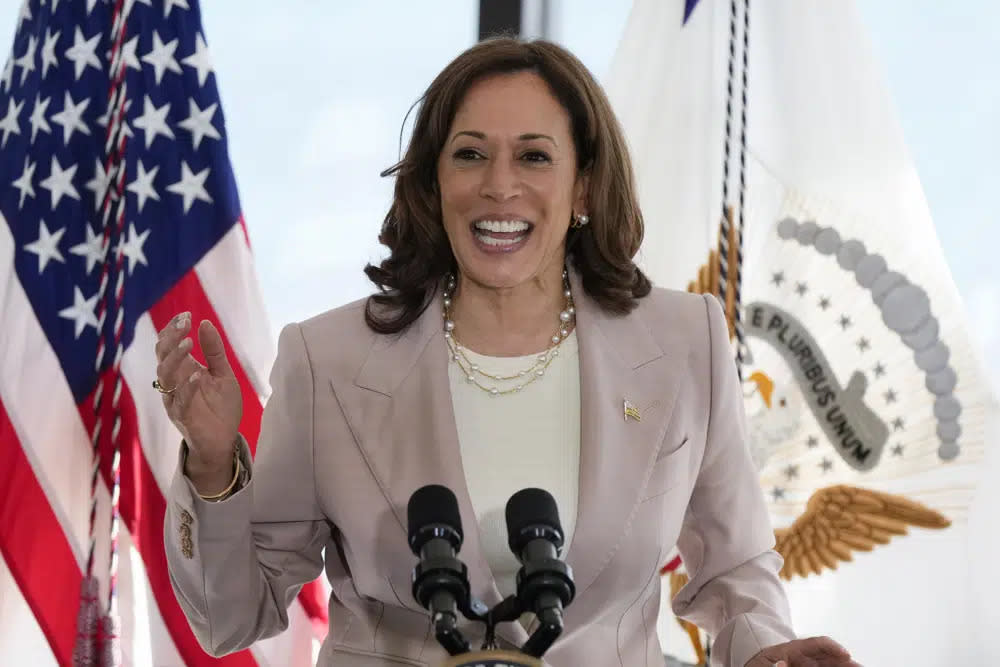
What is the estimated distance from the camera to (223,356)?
1.43 m

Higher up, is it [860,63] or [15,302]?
[860,63]

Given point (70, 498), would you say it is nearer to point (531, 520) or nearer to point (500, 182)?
point (500, 182)

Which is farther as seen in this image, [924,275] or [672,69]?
[672,69]

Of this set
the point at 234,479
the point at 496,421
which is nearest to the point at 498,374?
the point at 496,421

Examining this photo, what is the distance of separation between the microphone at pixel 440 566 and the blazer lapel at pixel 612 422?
20.0 inches

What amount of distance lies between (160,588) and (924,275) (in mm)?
1597

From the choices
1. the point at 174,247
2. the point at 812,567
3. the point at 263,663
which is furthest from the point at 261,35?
the point at 812,567

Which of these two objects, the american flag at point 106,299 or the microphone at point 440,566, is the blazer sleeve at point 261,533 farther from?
the american flag at point 106,299

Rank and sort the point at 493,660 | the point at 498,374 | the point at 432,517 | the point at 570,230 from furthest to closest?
the point at 570,230, the point at 498,374, the point at 432,517, the point at 493,660

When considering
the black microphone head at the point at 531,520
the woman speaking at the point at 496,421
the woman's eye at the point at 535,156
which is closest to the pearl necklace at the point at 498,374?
the woman speaking at the point at 496,421

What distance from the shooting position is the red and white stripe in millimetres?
2129

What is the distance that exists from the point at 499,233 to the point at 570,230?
0.23m

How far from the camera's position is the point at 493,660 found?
2.83 ft

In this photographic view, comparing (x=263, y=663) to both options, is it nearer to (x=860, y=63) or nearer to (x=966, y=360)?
(x=966, y=360)
